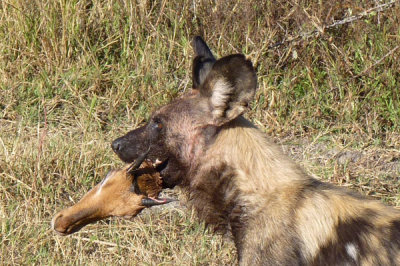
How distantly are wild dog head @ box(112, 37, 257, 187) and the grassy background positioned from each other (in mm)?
1078

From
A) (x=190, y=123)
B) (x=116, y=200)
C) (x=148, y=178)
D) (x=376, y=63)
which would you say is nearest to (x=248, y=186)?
(x=190, y=123)

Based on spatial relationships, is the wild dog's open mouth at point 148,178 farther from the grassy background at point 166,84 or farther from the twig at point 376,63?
the twig at point 376,63

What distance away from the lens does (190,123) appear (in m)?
3.83

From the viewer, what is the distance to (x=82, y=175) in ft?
16.7

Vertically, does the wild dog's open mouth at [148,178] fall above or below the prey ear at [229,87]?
below

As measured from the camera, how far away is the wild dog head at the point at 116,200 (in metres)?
3.94

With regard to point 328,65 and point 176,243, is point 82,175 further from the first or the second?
point 328,65

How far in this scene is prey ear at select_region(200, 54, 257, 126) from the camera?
360 cm

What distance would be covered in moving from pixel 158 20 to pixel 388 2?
175 centimetres

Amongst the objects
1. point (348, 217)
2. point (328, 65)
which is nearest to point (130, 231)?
point (348, 217)

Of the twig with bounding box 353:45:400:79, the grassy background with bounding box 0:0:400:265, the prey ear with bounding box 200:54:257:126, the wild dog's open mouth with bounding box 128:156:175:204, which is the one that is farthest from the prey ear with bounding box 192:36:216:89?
the twig with bounding box 353:45:400:79

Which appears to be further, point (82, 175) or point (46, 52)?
point (46, 52)

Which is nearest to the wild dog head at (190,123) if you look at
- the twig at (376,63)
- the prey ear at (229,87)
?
the prey ear at (229,87)

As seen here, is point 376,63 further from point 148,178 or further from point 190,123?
point 148,178
